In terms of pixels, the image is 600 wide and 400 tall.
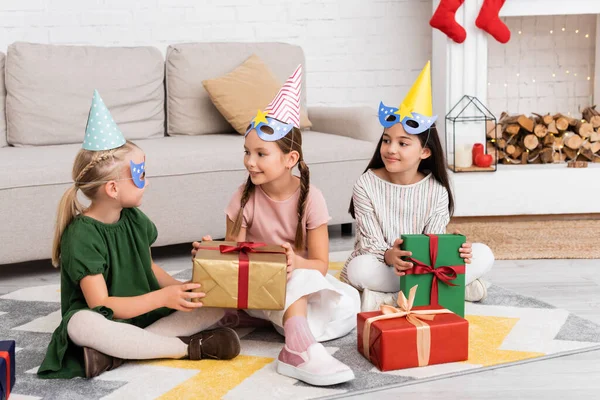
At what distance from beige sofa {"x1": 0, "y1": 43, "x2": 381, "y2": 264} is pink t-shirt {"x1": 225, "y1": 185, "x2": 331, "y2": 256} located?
0.83 meters

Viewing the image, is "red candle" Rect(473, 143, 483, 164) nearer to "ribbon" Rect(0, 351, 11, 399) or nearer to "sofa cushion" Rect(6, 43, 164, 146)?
"sofa cushion" Rect(6, 43, 164, 146)

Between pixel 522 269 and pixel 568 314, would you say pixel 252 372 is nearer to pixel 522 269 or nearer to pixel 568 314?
pixel 568 314

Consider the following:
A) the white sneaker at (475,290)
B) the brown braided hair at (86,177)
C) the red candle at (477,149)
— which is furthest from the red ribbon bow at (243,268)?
the red candle at (477,149)

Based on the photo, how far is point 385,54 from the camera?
4363mm

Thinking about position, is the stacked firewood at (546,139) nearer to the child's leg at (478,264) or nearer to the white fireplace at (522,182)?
the white fireplace at (522,182)

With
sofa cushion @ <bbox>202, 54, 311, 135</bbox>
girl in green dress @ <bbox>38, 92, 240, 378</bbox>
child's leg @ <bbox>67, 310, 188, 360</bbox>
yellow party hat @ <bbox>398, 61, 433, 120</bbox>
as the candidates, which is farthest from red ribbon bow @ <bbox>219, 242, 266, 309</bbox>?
sofa cushion @ <bbox>202, 54, 311, 135</bbox>

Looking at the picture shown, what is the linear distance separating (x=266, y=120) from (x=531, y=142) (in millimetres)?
2048

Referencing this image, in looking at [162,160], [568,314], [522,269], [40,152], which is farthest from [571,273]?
[40,152]

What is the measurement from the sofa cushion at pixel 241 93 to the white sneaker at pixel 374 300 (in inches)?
53.0

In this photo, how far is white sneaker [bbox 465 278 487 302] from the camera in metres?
2.45

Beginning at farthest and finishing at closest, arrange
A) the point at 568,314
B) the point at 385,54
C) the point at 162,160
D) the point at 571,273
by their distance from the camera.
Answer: the point at 385,54 < the point at 162,160 < the point at 571,273 < the point at 568,314

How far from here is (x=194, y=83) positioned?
367 centimetres

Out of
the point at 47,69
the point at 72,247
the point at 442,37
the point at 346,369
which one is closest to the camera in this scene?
the point at 346,369

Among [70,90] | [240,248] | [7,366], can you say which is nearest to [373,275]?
[240,248]
